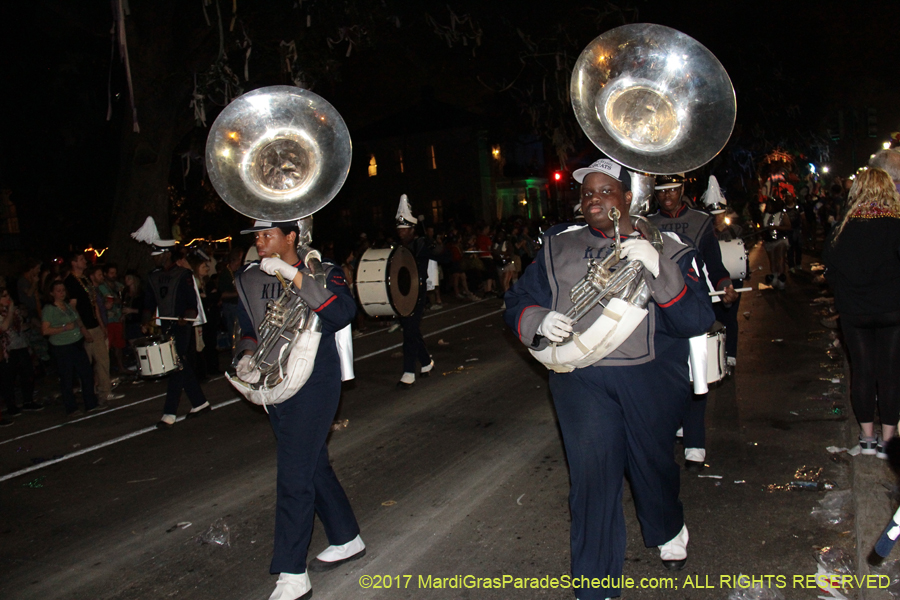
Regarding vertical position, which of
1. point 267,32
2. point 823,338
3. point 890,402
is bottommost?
point 823,338

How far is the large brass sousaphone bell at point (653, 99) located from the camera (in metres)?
3.42

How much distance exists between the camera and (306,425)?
12.6 ft

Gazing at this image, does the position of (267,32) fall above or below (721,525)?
above

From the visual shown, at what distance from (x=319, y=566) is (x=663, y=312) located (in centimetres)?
239

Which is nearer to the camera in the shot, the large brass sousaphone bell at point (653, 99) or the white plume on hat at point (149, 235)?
the large brass sousaphone bell at point (653, 99)

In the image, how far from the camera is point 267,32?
50.9 feet

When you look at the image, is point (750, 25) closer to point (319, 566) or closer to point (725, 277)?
point (725, 277)

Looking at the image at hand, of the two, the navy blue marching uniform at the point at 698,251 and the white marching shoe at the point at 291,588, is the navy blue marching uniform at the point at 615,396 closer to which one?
the white marching shoe at the point at 291,588

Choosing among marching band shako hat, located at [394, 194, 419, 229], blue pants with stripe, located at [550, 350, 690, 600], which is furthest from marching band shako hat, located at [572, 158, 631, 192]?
marching band shako hat, located at [394, 194, 419, 229]

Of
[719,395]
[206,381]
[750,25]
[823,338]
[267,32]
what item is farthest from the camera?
[750,25]

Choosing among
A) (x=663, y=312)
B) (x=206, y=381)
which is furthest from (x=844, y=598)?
(x=206, y=381)

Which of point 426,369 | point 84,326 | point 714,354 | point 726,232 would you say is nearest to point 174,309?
point 84,326

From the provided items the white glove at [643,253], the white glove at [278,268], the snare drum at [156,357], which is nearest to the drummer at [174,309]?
the snare drum at [156,357]

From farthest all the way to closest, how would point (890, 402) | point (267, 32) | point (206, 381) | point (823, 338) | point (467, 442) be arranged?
1. point (267, 32)
2. point (206, 381)
3. point (823, 338)
4. point (467, 442)
5. point (890, 402)
